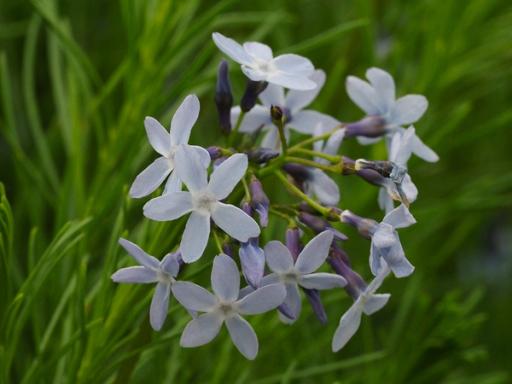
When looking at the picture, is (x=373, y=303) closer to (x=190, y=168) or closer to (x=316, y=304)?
(x=316, y=304)

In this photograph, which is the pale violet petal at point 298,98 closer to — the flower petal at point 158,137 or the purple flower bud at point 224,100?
the purple flower bud at point 224,100

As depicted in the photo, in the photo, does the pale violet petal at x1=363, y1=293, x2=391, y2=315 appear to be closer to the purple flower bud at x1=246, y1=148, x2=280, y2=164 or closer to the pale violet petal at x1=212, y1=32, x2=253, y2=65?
the purple flower bud at x1=246, y1=148, x2=280, y2=164

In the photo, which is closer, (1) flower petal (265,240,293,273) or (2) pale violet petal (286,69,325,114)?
(1) flower petal (265,240,293,273)

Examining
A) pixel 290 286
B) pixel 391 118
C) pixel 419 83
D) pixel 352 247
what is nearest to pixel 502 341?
pixel 352 247

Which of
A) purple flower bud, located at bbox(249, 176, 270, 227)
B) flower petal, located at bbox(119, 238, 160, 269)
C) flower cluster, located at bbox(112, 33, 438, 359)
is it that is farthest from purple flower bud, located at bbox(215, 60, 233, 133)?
flower petal, located at bbox(119, 238, 160, 269)

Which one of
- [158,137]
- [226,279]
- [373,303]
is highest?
[158,137]

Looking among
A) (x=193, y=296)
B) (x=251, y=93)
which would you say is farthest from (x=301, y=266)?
(x=251, y=93)

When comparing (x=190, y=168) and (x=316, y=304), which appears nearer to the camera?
(x=190, y=168)
